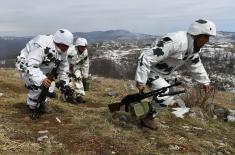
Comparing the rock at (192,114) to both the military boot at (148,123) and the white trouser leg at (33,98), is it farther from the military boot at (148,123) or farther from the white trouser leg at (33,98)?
the white trouser leg at (33,98)

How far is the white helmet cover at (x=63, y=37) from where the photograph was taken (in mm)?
10211

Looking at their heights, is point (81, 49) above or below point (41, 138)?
above

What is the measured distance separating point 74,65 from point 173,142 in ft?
21.3

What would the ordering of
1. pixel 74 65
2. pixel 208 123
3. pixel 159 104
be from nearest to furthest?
pixel 159 104, pixel 208 123, pixel 74 65

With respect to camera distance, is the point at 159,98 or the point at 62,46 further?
the point at 62,46

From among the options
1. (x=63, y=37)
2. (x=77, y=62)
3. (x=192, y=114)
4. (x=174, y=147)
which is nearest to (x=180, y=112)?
(x=192, y=114)

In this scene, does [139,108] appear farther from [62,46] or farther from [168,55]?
[62,46]

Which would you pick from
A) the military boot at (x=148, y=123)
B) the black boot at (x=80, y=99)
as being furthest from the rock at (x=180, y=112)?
the black boot at (x=80, y=99)

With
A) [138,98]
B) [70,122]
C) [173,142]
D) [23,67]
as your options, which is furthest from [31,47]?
[173,142]

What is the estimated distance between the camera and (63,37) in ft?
33.5

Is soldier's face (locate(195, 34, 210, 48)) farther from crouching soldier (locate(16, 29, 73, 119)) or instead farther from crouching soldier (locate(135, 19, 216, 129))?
crouching soldier (locate(16, 29, 73, 119))

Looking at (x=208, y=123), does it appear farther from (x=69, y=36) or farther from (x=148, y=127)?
(x=69, y=36)

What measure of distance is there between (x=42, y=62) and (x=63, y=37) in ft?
2.48

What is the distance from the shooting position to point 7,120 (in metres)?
10.4
